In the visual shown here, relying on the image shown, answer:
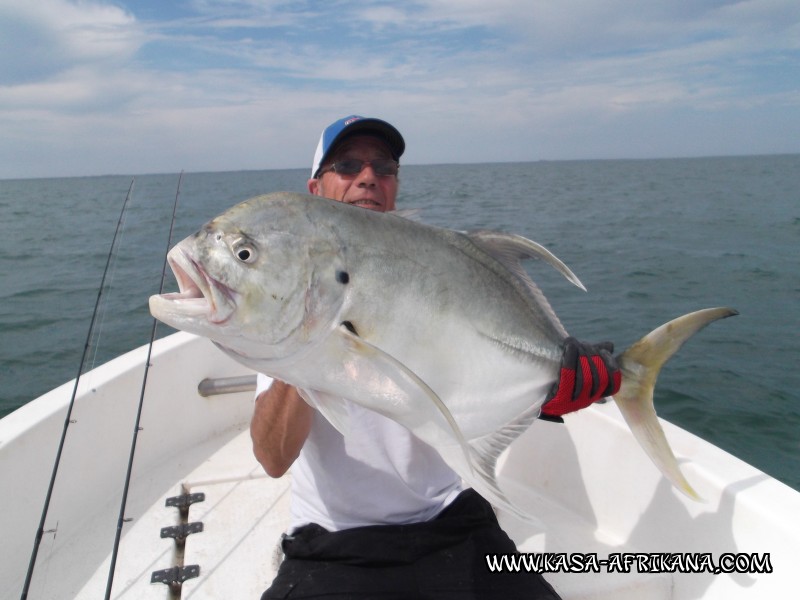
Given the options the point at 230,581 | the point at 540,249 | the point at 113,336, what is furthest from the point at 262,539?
the point at 113,336

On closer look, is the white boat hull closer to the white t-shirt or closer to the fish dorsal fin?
the white t-shirt

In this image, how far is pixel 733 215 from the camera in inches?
795

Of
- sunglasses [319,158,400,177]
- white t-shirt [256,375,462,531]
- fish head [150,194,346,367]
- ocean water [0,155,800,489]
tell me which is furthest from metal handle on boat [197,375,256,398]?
fish head [150,194,346,367]

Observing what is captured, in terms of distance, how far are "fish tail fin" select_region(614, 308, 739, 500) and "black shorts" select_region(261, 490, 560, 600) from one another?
2.19 feet

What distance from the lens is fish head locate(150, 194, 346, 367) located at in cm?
138

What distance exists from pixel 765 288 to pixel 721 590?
9672mm

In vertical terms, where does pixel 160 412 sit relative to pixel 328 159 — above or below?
below

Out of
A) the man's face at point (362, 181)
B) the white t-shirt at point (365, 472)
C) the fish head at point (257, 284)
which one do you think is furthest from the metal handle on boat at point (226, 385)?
→ the fish head at point (257, 284)

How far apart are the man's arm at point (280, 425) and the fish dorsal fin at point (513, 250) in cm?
86

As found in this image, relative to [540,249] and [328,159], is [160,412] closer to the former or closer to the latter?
[328,159]

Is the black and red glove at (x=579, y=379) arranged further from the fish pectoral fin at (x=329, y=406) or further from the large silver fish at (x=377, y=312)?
the fish pectoral fin at (x=329, y=406)

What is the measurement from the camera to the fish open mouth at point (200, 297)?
4.51ft

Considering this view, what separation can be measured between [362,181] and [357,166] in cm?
8

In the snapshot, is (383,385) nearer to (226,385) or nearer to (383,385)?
(383,385)
